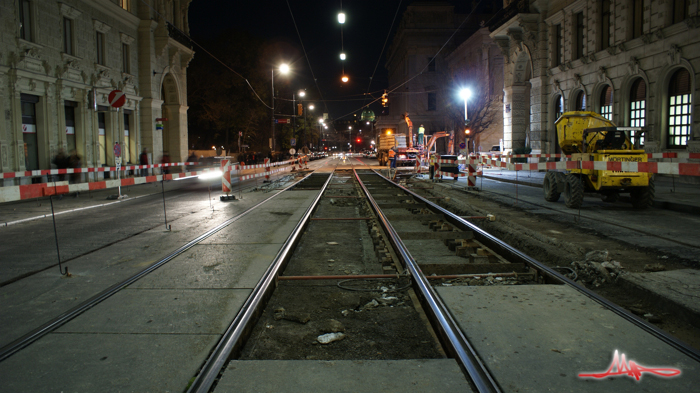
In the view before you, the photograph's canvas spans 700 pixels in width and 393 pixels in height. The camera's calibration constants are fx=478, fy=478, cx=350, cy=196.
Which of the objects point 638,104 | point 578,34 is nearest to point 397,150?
point 578,34

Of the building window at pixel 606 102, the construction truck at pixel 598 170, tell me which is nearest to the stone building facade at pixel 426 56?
the building window at pixel 606 102

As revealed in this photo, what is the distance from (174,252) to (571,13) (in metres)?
26.2

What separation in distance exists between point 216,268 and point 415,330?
2.90 metres

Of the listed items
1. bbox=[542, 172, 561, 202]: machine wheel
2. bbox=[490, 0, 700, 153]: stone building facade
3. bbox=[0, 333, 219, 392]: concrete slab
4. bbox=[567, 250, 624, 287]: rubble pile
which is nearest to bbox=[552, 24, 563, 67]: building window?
bbox=[490, 0, 700, 153]: stone building facade

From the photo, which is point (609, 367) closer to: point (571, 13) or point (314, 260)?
point (314, 260)

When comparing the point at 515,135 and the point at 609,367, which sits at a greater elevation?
the point at 515,135

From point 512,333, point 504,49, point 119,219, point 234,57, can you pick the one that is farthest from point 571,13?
point 234,57

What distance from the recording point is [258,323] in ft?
13.7

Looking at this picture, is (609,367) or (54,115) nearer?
(609,367)

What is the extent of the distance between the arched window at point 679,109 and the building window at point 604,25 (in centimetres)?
508

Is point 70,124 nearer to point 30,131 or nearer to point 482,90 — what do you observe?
point 30,131

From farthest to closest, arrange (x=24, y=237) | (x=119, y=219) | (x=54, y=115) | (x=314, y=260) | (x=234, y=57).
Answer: (x=234, y=57)
(x=54, y=115)
(x=119, y=219)
(x=24, y=237)
(x=314, y=260)

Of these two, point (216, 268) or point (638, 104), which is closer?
point (216, 268)

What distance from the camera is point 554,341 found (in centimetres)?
354
